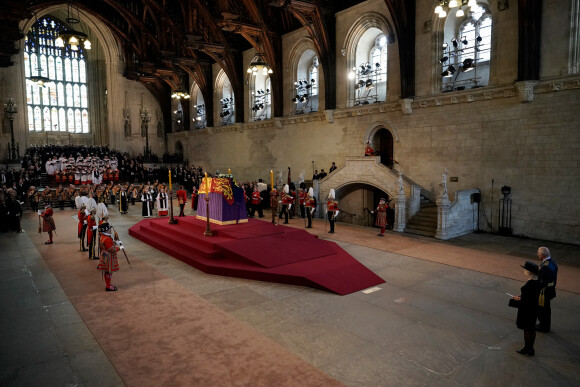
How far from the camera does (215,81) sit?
95.1ft

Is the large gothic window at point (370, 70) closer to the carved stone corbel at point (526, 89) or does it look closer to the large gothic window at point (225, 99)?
the carved stone corbel at point (526, 89)

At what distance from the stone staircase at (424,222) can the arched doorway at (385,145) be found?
11.4ft

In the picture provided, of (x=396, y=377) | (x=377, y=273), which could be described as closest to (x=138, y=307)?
(x=396, y=377)

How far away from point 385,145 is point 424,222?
5098mm

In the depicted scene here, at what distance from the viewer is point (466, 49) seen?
47.2 ft

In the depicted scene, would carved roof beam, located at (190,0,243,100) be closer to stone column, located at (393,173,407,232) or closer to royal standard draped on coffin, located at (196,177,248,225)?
royal standard draped on coffin, located at (196,177,248,225)

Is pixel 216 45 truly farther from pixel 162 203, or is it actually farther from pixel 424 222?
pixel 424 222

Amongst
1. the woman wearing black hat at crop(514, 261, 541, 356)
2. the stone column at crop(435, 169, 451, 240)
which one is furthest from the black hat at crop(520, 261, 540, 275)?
the stone column at crop(435, 169, 451, 240)

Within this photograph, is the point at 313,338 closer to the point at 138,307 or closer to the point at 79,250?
the point at 138,307

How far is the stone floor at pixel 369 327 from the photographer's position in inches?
182

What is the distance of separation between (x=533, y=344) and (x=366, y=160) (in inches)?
432

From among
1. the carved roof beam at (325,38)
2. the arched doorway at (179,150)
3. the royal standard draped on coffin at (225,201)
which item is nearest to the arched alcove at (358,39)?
the carved roof beam at (325,38)

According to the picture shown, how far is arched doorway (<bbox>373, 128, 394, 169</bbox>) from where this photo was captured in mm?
17266

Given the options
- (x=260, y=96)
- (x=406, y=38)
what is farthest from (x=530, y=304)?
(x=260, y=96)
